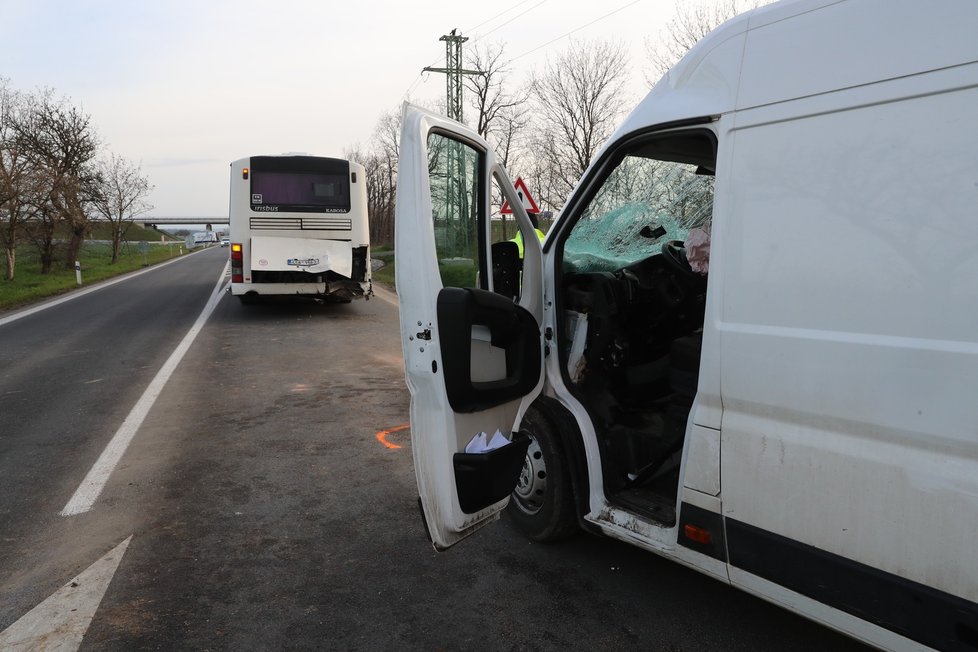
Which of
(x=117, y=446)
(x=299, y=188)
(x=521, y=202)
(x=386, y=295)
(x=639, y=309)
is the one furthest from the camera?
(x=386, y=295)

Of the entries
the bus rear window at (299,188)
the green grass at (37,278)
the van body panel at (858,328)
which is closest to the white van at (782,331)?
the van body panel at (858,328)

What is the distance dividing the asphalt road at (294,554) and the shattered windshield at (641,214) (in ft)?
5.01

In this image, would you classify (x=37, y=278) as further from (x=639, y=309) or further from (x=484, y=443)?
(x=484, y=443)

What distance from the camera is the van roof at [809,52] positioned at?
1.87 m

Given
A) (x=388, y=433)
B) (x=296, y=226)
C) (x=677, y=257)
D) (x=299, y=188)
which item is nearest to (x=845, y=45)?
(x=677, y=257)

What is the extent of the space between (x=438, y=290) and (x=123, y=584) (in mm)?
2118

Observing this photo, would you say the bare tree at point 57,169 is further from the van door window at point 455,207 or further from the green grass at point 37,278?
the van door window at point 455,207

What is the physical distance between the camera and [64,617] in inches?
114

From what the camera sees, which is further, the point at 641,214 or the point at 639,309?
the point at 641,214

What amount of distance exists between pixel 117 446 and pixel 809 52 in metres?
5.23

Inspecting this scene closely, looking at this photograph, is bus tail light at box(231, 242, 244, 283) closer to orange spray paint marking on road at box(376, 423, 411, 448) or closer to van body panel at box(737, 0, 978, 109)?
orange spray paint marking on road at box(376, 423, 411, 448)

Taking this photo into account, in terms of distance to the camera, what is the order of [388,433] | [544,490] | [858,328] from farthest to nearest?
[388,433], [544,490], [858,328]

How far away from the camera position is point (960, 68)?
182 cm

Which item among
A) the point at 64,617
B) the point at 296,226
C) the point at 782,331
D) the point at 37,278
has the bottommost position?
the point at 64,617
